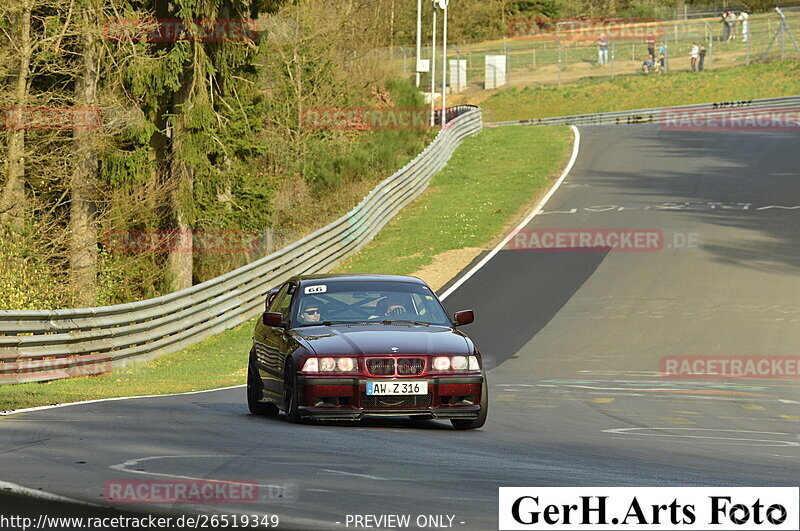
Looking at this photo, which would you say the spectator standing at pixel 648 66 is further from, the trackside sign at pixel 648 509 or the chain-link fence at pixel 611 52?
the trackside sign at pixel 648 509

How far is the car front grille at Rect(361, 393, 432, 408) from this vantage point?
1080cm

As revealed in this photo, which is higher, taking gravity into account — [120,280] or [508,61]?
[508,61]

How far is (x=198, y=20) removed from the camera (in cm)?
3097

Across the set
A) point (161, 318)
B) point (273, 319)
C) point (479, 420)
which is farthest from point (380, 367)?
point (161, 318)

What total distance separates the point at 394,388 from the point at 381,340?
0.51 m

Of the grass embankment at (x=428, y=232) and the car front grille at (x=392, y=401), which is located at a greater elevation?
the car front grille at (x=392, y=401)

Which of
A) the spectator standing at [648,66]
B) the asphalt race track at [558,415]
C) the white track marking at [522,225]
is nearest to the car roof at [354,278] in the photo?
the asphalt race track at [558,415]

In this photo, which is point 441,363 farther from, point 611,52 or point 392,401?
point 611,52

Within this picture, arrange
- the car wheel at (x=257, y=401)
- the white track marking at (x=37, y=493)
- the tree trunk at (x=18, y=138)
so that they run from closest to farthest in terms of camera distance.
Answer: the white track marking at (x=37, y=493) → the car wheel at (x=257, y=401) → the tree trunk at (x=18, y=138)

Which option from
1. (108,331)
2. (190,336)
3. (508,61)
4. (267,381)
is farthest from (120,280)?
(508,61)

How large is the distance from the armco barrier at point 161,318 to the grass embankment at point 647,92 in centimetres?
3923

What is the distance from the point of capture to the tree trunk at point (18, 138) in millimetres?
25766

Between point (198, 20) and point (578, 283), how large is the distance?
1206 cm

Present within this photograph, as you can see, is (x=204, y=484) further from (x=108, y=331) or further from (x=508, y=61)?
(x=508, y=61)
